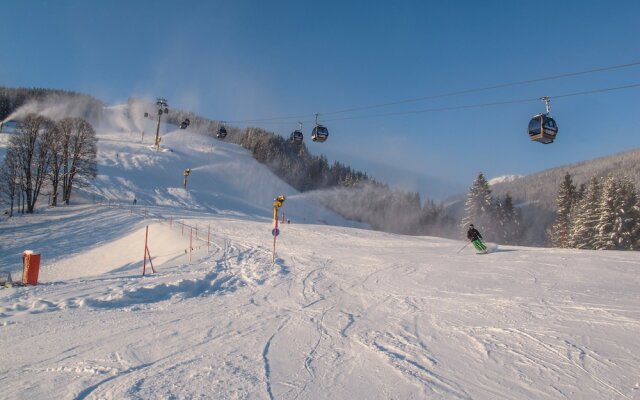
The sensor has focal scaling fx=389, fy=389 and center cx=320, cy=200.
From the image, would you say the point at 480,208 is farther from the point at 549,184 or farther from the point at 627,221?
the point at 549,184

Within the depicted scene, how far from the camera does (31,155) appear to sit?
4150 centimetres

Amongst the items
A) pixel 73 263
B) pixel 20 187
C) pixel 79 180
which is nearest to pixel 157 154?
pixel 79 180

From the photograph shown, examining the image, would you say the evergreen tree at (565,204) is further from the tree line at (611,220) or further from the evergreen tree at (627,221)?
the evergreen tree at (627,221)

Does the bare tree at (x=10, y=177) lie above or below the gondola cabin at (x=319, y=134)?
below

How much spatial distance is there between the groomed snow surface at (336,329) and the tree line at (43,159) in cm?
3349

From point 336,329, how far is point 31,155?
46.5 meters

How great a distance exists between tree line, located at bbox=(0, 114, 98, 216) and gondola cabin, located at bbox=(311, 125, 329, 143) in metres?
33.5

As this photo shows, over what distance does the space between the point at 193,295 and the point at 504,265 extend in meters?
12.0

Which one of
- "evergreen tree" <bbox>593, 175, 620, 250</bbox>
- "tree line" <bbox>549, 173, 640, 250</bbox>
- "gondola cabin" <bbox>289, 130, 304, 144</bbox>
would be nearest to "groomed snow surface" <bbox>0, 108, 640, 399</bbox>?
"gondola cabin" <bbox>289, 130, 304, 144</bbox>

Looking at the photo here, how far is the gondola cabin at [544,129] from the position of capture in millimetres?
15281

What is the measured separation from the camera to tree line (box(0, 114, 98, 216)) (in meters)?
40.3

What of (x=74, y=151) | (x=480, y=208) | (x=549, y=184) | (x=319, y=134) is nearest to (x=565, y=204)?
(x=480, y=208)

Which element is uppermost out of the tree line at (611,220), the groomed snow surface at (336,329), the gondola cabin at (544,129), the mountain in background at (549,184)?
the mountain in background at (549,184)

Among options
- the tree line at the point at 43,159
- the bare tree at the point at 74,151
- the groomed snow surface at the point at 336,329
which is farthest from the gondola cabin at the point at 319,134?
the bare tree at the point at 74,151
